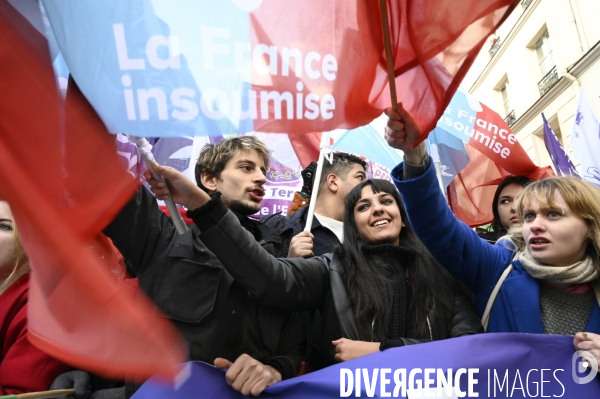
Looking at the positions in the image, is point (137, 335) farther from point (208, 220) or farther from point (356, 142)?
point (356, 142)

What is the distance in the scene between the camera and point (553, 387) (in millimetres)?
1654

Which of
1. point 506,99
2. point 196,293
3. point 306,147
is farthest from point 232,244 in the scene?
point 506,99

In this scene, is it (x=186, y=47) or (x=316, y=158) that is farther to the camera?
(x=316, y=158)

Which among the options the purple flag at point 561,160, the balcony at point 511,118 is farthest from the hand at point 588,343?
the balcony at point 511,118

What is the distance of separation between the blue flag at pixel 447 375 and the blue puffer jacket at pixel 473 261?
153 mm

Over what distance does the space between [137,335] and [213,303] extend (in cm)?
62

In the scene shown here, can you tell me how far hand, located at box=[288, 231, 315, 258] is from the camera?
7.57ft

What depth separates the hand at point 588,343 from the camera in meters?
1.62

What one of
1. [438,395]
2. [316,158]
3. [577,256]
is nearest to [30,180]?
[438,395]

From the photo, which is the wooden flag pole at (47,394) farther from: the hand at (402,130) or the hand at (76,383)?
the hand at (402,130)

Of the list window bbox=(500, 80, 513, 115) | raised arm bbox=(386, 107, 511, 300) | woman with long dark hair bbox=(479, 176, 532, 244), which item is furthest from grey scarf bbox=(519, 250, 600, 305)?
window bbox=(500, 80, 513, 115)

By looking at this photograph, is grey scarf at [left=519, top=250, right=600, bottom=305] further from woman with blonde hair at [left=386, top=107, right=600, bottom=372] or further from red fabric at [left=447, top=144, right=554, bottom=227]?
red fabric at [left=447, top=144, right=554, bottom=227]

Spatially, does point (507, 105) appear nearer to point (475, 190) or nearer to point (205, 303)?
point (475, 190)

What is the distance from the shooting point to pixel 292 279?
1853mm
